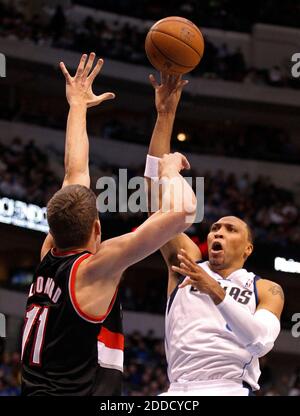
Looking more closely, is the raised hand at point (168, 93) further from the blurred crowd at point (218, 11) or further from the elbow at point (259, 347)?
the blurred crowd at point (218, 11)

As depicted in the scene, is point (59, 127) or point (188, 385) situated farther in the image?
point (59, 127)

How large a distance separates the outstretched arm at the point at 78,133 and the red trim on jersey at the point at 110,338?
675mm

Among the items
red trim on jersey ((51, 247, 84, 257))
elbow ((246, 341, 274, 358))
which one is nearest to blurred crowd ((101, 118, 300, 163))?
elbow ((246, 341, 274, 358))

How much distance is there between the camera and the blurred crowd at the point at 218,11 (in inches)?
984

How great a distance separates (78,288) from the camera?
388cm

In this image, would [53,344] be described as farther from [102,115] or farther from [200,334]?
[102,115]

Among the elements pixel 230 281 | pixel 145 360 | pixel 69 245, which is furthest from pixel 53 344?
pixel 145 360

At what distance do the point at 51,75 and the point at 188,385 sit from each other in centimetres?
1815

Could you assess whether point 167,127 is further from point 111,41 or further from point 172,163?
point 111,41

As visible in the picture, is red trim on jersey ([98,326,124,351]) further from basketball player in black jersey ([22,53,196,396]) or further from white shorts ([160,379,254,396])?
white shorts ([160,379,254,396])

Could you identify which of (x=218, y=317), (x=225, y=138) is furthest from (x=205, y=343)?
(x=225, y=138)

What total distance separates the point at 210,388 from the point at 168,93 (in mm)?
2069
